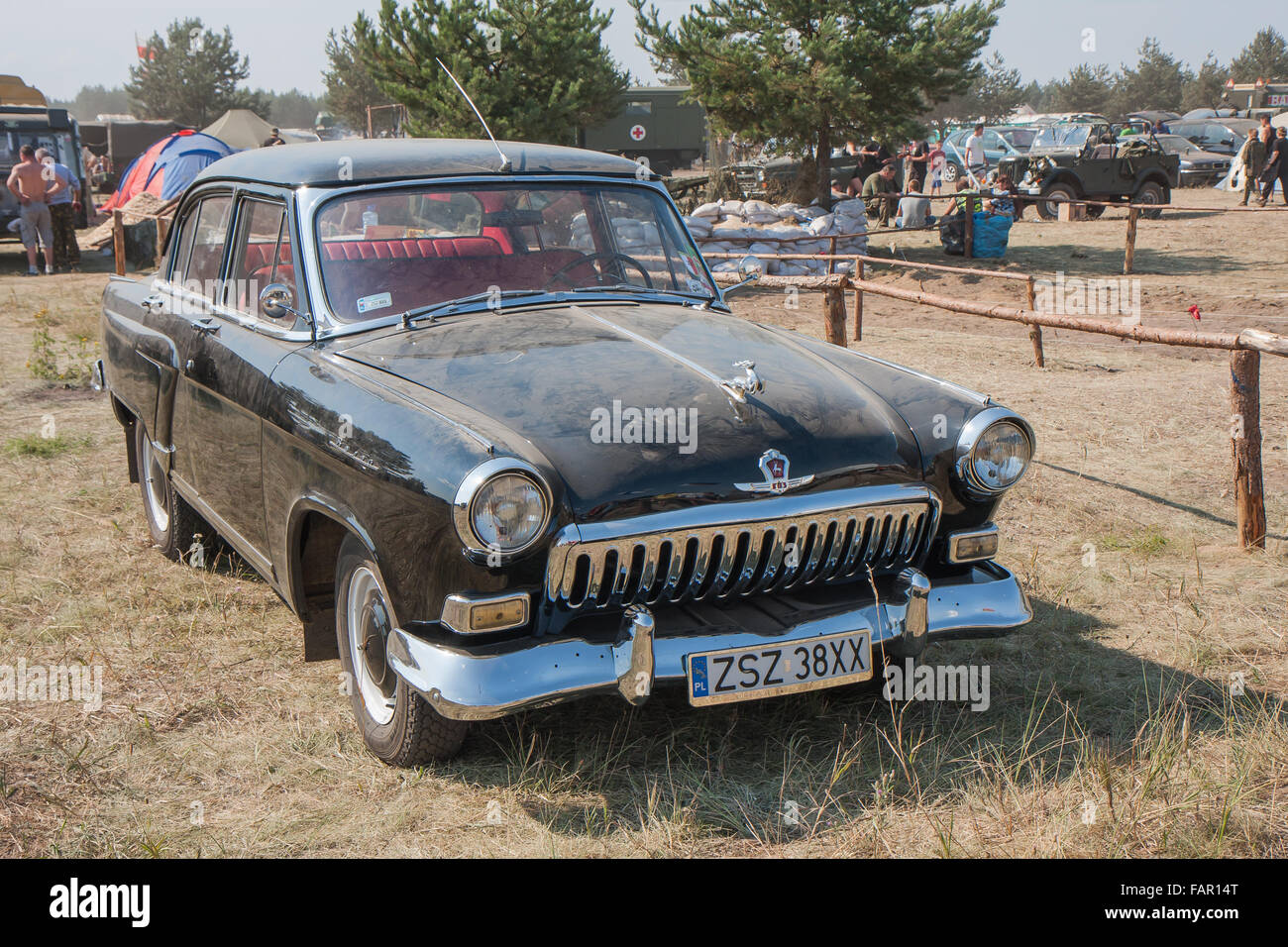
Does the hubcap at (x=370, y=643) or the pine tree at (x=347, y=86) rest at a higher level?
the pine tree at (x=347, y=86)

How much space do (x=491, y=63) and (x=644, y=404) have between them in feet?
53.8

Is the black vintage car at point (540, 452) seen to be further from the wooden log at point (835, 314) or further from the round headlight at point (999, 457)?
the wooden log at point (835, 314)

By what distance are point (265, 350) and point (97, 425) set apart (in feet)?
15.5

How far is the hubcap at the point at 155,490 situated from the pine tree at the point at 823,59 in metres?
13.3

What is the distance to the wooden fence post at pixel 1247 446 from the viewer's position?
214 inches

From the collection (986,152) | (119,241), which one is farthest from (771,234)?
(986,152)

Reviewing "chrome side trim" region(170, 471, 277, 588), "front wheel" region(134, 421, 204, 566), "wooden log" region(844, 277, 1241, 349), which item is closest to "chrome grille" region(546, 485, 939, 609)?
"chrome side trim" region(170, 471, 277, 588)

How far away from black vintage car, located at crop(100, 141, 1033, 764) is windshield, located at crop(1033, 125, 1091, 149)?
23.9m

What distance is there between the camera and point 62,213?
57.1 ft

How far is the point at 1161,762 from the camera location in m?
3.35

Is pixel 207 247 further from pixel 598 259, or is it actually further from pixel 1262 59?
pixel 1262 59

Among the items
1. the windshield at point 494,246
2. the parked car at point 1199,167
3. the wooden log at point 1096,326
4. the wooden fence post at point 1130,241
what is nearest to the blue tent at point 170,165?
the wooden fence post at point 1130,241
